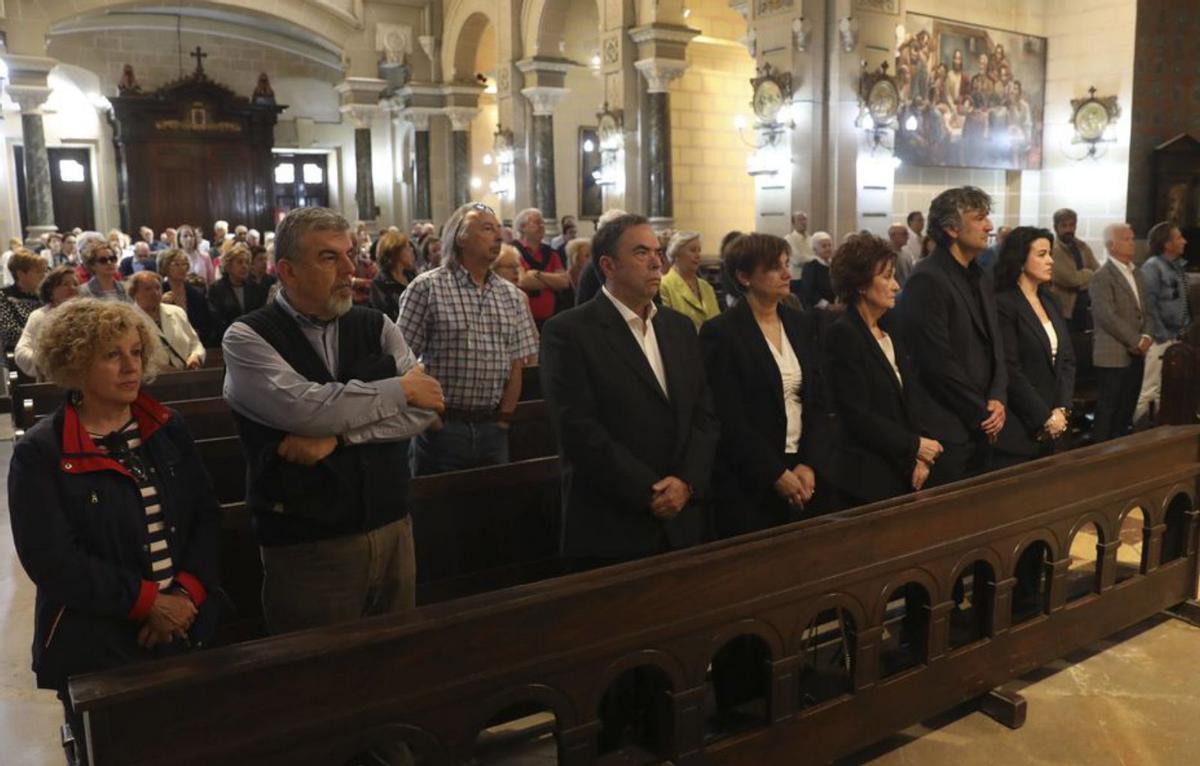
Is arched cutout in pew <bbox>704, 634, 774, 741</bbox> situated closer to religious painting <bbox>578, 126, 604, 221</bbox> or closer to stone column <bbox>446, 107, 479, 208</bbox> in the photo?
religious painting <bbox>578, 126, 604, 221</bbox>

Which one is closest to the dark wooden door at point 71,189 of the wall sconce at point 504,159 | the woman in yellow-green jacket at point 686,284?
the wall sconce at point 504,159

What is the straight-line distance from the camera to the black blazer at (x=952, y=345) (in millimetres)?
3531

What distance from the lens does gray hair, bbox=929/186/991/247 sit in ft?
11.8

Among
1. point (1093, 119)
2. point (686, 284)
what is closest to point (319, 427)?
point (686, 284)

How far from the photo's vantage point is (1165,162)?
42.2ft

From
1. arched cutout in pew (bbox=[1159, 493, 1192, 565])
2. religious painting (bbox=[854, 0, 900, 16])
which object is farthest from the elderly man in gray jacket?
religious painting (bbox=[854, 0, 900, 16])

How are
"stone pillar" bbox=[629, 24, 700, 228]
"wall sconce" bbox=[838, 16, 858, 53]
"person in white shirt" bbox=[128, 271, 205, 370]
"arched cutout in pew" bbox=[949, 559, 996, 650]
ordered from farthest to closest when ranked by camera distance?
"stone pillar" bbox=[629, 24, 700, 228] → "wall sconce" bbox=[838, 16, 858, 53] → "person in white shirt" bbox=[128, 271, 205, 370] → "arched cutout in pew" bbox=[949, 559, 996, 650]

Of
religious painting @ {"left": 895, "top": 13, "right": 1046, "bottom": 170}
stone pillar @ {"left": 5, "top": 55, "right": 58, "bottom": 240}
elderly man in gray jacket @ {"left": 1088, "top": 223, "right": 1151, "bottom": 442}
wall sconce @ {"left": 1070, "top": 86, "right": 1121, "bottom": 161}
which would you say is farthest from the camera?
stone pillar @ {"left": 5, "top": 55, "right": 58, "bottom": 240}

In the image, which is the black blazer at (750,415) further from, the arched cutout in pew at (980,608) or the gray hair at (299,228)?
the gray hair at (299,228)

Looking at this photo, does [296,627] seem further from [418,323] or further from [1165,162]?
[1165,162]

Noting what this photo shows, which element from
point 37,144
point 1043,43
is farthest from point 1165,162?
point 37,144

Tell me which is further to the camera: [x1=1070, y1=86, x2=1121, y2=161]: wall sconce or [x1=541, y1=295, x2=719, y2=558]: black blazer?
[x1=1070, y1=86, x2=1121, y2=161]: wall sconce

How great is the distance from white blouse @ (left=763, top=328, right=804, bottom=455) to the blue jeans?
117 centimetres

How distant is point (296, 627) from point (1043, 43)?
14.4 m
